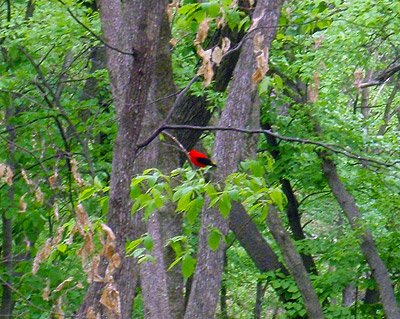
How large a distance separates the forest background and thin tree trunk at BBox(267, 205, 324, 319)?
0.02 meters

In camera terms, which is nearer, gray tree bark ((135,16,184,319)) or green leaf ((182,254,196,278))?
green leaf ((182,254,196,278))

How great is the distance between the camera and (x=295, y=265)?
9070mm

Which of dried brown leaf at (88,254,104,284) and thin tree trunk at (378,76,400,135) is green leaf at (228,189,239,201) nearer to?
dried brown leaf at (88,254,104,284)

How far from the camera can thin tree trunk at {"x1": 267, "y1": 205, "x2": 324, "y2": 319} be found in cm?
880

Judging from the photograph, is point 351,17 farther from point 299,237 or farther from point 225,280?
point 225,280

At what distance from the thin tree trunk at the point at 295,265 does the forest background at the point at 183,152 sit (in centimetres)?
2

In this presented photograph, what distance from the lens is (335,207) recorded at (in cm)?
1191

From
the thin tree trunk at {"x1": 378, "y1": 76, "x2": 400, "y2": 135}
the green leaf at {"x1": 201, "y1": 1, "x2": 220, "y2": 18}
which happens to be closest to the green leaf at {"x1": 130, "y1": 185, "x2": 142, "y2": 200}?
the green leaf at {"x1": 201, "y1": 1, "x2": 220, "y2": 18}

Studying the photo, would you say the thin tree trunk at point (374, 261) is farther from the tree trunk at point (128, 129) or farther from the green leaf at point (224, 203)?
the tree trunk at point (128, 129)

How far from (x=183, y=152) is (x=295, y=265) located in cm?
515

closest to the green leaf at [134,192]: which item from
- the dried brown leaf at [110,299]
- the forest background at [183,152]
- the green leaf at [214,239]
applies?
the forest background at [183,152]

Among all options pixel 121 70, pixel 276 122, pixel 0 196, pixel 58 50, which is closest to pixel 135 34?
pixel 121 70

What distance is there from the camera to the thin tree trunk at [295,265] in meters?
8.80

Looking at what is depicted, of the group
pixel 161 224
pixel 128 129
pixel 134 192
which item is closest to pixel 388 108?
pixel 161 224
